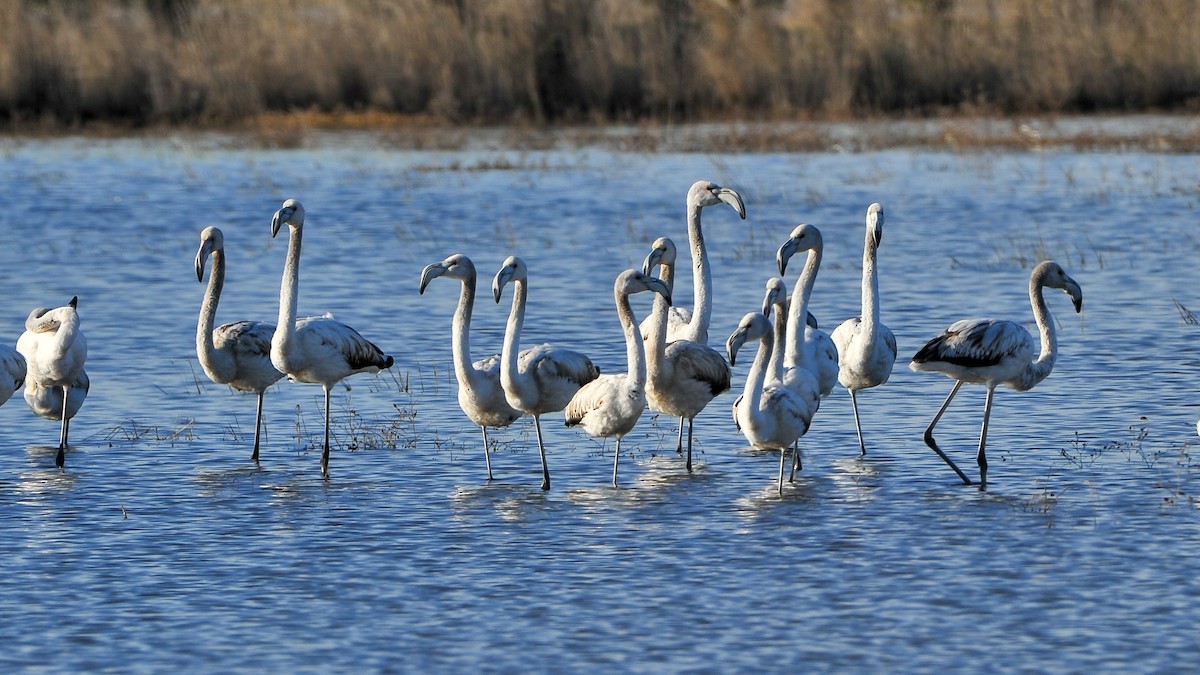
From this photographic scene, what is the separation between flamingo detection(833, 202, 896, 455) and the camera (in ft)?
32.8

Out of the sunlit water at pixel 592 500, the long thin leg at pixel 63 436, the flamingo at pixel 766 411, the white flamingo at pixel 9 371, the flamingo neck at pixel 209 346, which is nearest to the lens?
the sunlit water at pixel 592 500

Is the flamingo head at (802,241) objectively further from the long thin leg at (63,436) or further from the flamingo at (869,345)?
the long thin leg at (63,436)

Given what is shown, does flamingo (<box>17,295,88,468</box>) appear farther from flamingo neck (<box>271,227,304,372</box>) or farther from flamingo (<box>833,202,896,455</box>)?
flamingo (<box>833,202,896,455</box>)

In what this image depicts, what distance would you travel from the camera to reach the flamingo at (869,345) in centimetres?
1000

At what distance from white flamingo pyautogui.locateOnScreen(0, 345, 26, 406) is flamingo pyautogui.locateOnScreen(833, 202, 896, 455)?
4.30m

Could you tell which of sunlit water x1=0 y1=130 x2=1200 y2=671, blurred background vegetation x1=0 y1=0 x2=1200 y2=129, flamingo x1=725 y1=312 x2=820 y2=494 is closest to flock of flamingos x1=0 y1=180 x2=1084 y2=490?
flamingo x1=725 y1=312 x2=820 y2=494

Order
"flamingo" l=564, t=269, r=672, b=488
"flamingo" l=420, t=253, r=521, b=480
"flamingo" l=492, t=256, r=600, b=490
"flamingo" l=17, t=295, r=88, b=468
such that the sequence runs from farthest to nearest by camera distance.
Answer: "flamingo" l=17, t=295, r=88, b=468 < "flamingo" l=420, t=253, r=521, b=480 < "flamingo" l=492, t=256, r=600, b=490 < "flamingo" l=564, t=269, r=672, b=488

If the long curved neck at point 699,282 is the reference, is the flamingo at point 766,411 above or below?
below

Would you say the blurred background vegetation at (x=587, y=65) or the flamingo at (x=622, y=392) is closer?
the flamingo at (x=622, y=392)

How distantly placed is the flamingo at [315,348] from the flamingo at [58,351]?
1.05 metres

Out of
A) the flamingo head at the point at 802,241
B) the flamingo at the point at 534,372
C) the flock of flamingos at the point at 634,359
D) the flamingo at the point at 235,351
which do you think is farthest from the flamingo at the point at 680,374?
the flamingo at the point at 235,351

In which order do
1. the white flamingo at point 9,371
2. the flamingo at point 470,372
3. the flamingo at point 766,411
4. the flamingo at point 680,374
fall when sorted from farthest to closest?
the white flamingo at point 9,371, the flamingo at point 680,374, the flamingo at point 470,372, the flamingo at point 766,411

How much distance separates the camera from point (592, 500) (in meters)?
9.09

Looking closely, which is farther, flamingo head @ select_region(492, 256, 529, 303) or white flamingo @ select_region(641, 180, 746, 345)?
white flamingo @ select_region(641, 180, 746, 345)
